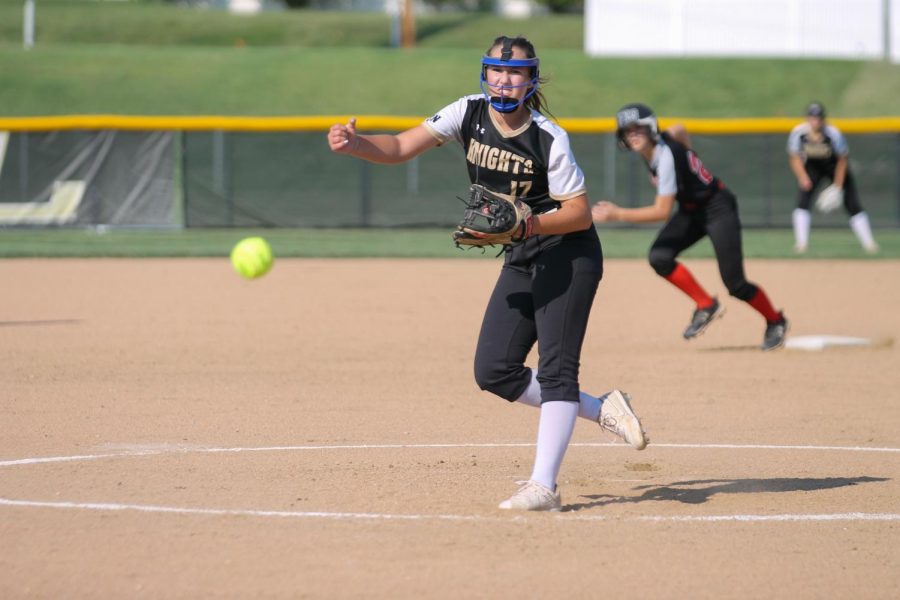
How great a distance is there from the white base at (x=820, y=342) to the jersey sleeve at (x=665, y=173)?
179 cm

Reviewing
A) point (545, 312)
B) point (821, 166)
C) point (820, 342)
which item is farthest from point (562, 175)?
point (821, 166)

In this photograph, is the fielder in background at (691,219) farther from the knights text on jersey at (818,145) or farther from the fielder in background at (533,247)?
the knights text on jersey at (818,145)

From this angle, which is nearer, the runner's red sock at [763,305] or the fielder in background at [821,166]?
the runner's red sock at [763,305]

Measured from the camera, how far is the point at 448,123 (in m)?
5.42

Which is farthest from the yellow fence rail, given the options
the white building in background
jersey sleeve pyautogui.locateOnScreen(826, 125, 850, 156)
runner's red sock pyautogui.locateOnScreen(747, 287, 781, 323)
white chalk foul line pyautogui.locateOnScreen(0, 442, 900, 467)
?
white chalk foul line pyautogui.locateOnScreen(0, 442, 900, 467)

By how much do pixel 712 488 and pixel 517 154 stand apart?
5.97ft

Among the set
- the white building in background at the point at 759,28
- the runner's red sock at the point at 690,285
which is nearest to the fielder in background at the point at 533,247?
the runner's red sock at the point at 690,285

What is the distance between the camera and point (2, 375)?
860cm

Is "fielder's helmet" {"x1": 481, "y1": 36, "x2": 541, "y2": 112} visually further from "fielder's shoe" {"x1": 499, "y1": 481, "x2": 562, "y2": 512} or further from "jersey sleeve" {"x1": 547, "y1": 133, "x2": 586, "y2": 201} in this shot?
"fielder's shoe" {"x1": 499, "y1": 481, "x2": 562, "y2": 512}

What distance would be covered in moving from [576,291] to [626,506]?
3.10 ft

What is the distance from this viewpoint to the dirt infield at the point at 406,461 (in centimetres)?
443

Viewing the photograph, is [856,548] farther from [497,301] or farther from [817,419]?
[817,419]

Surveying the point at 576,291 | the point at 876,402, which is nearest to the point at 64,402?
the point at 576,291

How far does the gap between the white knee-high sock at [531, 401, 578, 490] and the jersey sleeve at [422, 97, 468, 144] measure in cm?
120
